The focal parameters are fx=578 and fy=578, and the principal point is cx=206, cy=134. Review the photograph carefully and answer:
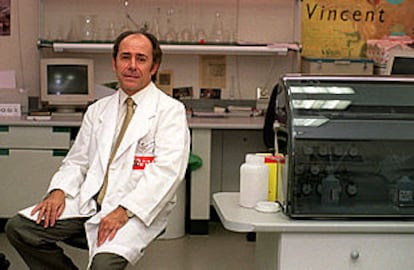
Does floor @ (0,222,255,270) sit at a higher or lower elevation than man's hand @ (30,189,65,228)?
lower

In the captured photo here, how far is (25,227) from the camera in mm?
2240

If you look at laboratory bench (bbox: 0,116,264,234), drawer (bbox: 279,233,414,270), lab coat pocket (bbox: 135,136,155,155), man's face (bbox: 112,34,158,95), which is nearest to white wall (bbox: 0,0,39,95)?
laboratory bench (bbox: 0,116,264,234)

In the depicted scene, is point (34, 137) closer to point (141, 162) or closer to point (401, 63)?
point (141, 162)

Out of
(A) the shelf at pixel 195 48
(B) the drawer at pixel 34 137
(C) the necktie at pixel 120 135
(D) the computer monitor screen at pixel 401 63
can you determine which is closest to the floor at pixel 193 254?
(B) the drawer at pixel 34 137

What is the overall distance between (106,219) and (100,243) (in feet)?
0.30

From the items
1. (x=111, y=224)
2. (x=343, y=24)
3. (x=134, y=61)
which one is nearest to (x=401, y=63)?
(x=343, y=24)

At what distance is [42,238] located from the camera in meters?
2.24

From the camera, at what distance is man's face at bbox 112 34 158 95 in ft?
7.70

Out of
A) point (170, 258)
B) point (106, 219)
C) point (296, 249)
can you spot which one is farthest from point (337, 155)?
point (170, 258)

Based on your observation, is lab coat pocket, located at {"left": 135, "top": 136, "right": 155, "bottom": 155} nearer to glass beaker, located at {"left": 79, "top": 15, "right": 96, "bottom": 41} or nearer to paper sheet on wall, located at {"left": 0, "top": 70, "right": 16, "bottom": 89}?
glass beaker, located at {"left": 79, "top": 15, "right": 96, "bottom": 41}

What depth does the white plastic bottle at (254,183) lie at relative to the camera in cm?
185

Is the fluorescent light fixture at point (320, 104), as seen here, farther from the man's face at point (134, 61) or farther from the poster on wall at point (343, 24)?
the poster on wall at point (343, 24)

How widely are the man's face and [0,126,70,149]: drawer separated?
1.42 metres

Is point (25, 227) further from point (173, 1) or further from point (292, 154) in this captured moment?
point (173, 1)
